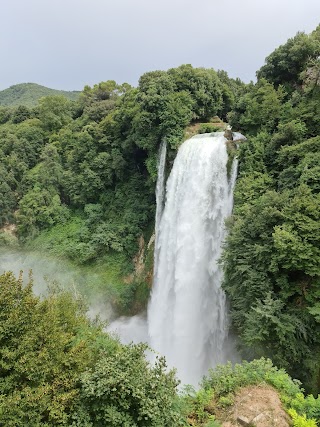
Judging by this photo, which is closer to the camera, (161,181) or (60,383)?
(60,383)

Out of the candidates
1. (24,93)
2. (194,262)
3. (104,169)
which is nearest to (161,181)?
(194,262)

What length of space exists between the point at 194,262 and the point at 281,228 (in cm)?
630

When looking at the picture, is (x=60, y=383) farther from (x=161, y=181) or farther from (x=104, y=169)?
(x=104, y=169)

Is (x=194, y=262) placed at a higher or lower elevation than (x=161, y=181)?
lower

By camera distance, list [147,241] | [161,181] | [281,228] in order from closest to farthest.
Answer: [281,228], [161,181], [147,241]

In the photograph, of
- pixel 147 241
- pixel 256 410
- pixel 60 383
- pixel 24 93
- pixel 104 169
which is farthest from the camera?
pixel 24 93

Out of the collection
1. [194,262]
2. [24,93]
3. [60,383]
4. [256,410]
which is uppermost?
[24,93]

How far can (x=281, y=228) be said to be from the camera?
9.89 meters

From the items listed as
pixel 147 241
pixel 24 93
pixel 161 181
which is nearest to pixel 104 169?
pixel 161 181

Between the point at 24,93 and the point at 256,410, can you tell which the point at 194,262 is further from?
the point at 24,93

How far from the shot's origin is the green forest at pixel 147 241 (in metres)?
5.93

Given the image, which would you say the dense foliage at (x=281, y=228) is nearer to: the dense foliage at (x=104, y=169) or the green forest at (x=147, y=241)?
the green forest at (x=147, y=241)

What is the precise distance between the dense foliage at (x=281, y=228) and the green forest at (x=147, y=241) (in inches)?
1.9

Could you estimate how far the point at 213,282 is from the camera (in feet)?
48.1
